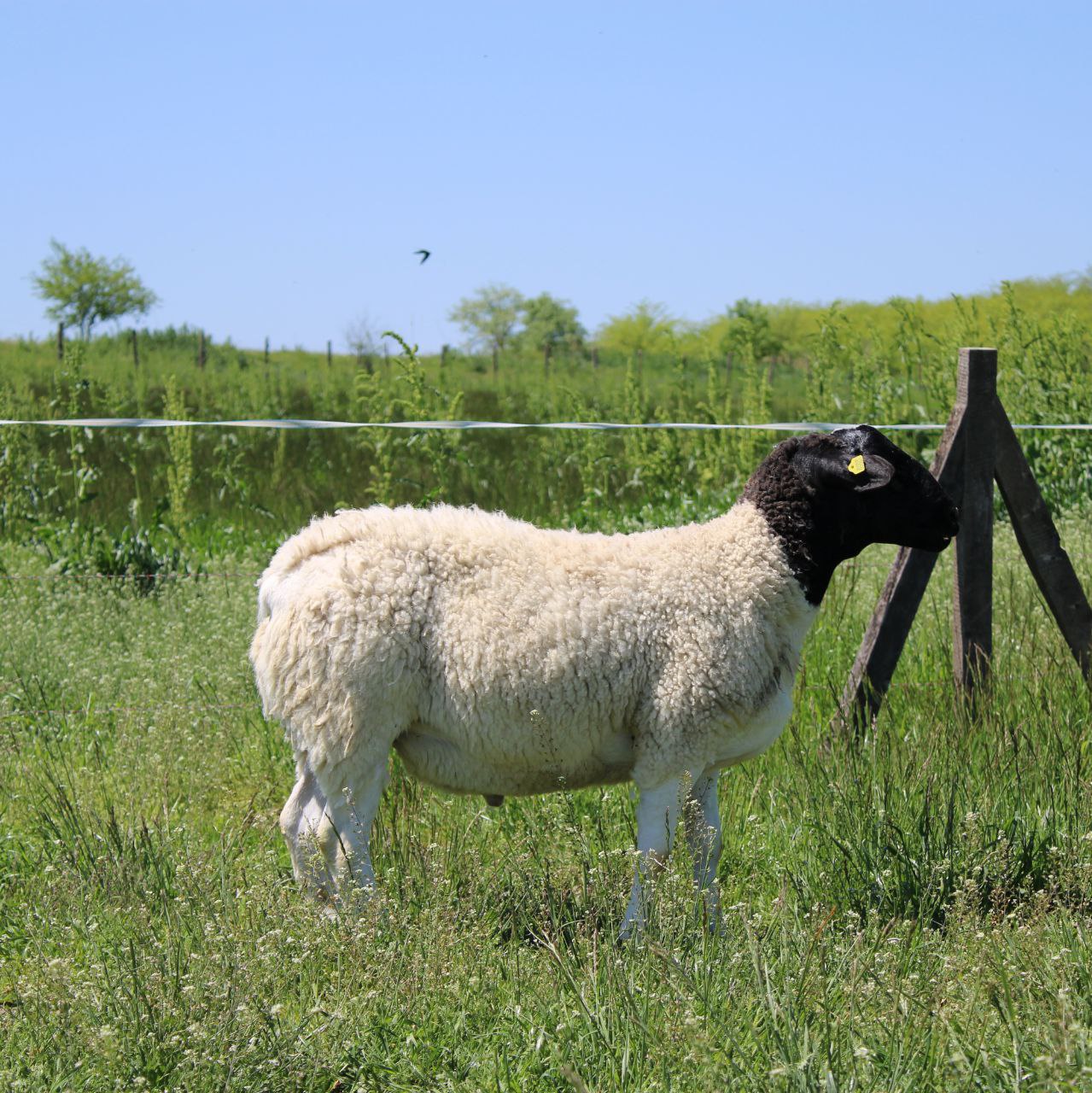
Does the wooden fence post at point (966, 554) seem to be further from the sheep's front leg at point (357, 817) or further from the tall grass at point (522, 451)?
the tall grass at point (522, 451)

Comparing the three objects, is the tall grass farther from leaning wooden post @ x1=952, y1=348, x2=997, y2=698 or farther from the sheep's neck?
the sheep's neck

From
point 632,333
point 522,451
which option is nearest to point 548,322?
point 632,333

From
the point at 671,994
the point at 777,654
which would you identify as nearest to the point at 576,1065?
the point at 671,994

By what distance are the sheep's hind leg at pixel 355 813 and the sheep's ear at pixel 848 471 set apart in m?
1.71

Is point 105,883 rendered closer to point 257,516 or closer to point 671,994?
point 671,994

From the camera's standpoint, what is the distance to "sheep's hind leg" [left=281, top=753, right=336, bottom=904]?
4078mm

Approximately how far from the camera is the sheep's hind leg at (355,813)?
13.3 ft

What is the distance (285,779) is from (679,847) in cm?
200

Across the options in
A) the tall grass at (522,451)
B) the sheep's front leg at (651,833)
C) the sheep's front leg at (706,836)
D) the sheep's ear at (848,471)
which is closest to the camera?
the sheep's front leg at (651,833)

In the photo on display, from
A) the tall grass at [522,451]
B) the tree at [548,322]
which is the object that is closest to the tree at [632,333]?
the tree at [548,322]

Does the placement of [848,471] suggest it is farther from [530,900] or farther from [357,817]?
[357,817]

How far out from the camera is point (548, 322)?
90.8 metres

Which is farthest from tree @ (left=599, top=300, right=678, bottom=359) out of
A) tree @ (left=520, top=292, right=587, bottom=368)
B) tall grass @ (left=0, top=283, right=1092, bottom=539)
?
tall grass @ (left=0, top=283, right=1092, bottom=539)

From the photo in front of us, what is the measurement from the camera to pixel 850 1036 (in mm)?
2963
